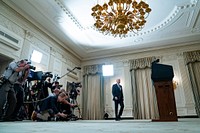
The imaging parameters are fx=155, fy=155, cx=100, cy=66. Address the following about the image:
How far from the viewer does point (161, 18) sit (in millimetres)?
5285

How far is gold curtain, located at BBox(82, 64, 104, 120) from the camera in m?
7.01

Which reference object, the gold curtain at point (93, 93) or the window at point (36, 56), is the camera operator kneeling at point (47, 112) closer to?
the window at point (36, 56)

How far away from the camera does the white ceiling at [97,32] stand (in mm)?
4598

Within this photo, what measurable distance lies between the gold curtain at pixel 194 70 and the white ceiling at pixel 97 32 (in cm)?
61

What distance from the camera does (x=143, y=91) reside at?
664 centimetres

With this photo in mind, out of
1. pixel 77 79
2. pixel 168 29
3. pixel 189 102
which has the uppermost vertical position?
pixel 168 29

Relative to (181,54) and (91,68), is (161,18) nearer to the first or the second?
(181,54)

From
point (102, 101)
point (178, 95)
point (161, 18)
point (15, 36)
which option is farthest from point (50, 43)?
point (178, 95)

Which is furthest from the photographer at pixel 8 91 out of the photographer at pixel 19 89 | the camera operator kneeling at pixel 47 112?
the camera operator kneeling at pixel 47 112

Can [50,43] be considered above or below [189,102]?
above

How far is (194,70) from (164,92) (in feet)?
14.5

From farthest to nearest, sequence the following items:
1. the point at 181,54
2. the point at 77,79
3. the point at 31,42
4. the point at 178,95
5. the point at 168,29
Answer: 1. the point at 77,79
2. the point at 181,54
3. the point at 178,95
4. the point at 168,29
5. the point at 31,42

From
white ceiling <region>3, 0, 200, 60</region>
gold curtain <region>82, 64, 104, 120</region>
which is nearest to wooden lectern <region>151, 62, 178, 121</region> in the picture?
white ceiling <region>3, 0, 200, 60</region>

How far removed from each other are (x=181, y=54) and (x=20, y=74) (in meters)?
6.45
